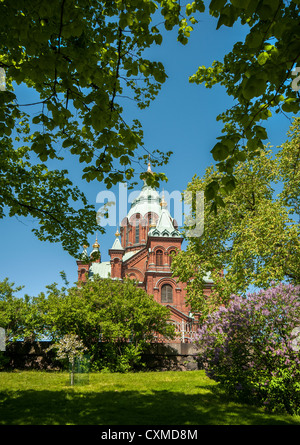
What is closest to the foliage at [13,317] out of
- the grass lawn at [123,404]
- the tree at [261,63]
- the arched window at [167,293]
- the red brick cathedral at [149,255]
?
the grass lawn at [123,404]

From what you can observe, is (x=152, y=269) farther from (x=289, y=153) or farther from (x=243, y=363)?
(x=243, y=363)

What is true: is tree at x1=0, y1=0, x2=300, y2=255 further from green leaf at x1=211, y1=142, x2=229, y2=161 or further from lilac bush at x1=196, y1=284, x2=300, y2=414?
lilac bush at x1=196, y1=284, x2=300, y2=414

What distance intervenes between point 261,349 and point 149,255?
115 feet

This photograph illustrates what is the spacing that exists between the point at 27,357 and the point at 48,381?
15.3 feet

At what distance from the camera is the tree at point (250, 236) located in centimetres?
1227

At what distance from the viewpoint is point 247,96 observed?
284 cm

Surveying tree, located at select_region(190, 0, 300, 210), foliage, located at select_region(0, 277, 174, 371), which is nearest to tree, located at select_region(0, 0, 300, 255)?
tree, located at select_region(190, 0, 300, 210)

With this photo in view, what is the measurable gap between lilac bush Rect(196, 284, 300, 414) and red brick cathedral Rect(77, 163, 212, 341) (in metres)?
20.2

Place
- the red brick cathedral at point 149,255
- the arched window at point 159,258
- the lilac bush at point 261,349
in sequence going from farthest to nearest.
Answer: the arched window at point 159,258 < the red brick cathedral at point 149,255 < the lilac bush at point 261,349

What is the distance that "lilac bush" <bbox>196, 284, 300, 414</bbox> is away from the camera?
7.37 metres

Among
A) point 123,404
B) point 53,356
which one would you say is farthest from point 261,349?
point 53,356

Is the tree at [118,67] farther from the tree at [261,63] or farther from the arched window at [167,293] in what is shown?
the arched window at [167,293]

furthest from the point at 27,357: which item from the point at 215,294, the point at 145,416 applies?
the point at 145,416

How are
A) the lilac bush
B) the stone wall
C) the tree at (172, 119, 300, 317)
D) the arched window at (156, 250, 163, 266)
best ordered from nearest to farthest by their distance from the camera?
1. the lilac bush
2. the tree at (172, 119, 300, 317)
3. the stone wall
4. the arched window at (156, 250, 163, 266)
